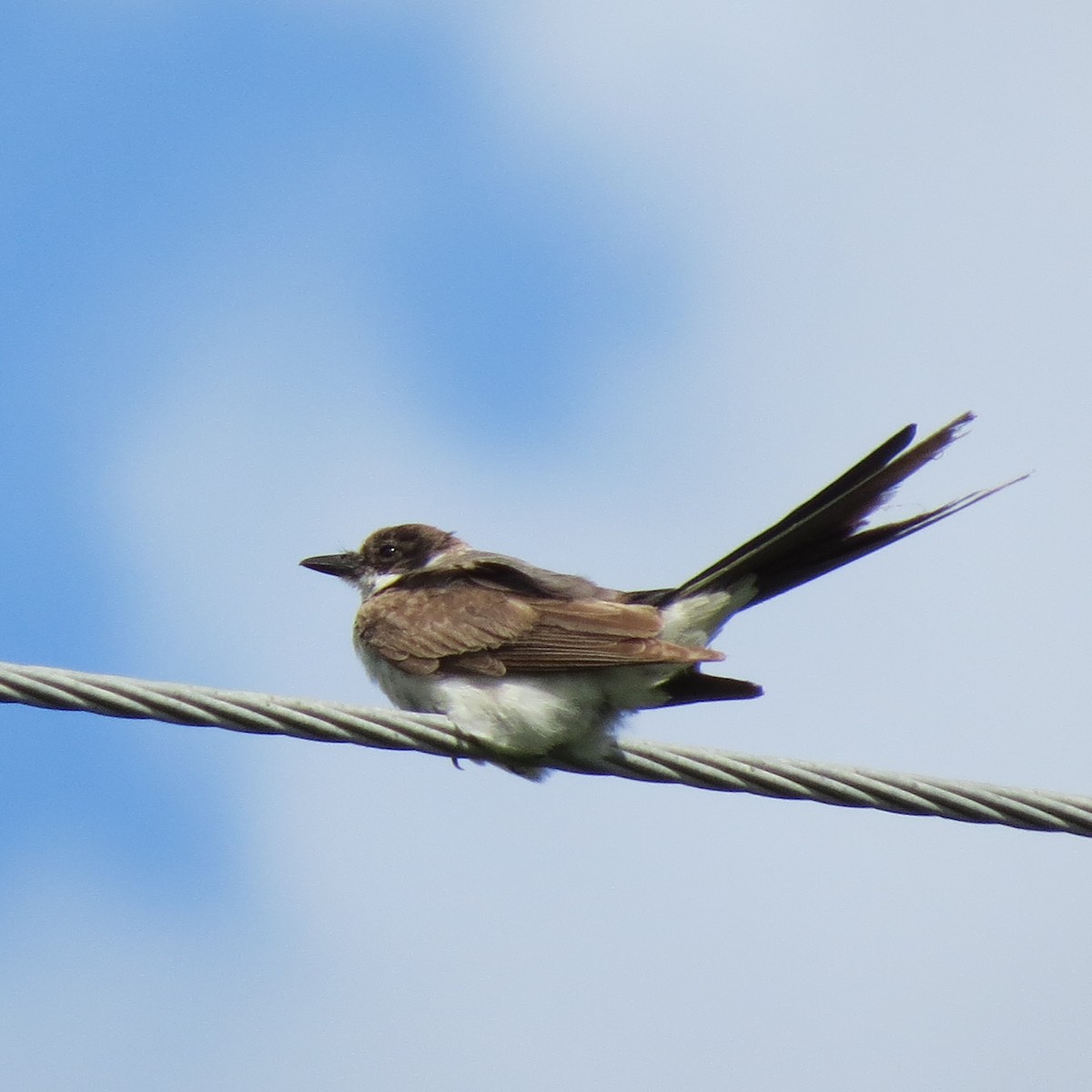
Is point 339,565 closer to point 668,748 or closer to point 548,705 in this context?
point 548,705

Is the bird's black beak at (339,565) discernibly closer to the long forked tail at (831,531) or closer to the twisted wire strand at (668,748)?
the long forked tail at (831,531)

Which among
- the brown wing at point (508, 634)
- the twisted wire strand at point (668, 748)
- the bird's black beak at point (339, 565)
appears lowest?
the twisted wire strand at point (668, 748)

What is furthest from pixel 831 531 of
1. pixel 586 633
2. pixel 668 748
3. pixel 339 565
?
pixel 339 565

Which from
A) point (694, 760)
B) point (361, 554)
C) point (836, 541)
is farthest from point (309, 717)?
point (361, 554)

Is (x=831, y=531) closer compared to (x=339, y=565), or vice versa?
(x=831, y=531)

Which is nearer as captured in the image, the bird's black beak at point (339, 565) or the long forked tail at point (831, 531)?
the long forked tail at point (831, 531)

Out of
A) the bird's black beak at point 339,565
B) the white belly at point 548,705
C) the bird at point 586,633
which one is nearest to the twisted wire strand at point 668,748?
the bird at point 586,633

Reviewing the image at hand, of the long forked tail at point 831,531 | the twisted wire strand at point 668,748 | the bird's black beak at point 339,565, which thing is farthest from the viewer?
the bird's black beak at point 339,565

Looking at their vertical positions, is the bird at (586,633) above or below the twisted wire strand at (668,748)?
above
